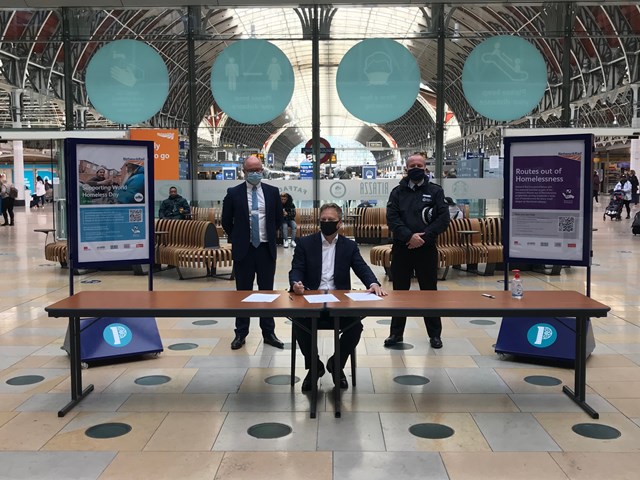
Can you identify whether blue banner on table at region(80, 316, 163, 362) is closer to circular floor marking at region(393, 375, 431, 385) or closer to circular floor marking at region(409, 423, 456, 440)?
circular floor marking at region(393, 375, 431, 385)

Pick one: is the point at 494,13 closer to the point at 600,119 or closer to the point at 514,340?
the point at 600,119

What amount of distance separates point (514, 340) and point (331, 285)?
5.90 ft

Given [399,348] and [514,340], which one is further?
[399,348]

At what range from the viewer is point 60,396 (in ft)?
15.8

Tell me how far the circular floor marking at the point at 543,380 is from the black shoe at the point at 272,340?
7.39ft

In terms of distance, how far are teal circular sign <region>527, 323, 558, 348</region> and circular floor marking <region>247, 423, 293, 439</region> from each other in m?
2.55

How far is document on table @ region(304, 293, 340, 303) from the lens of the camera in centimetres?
450

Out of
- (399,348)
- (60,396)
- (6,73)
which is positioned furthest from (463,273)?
(6,73)

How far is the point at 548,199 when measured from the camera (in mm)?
5688

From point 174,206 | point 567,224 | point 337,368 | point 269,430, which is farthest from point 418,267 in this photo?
Answer: point 174,206

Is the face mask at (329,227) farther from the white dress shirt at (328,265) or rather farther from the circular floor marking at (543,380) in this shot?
the circular floor marking at (543,380)

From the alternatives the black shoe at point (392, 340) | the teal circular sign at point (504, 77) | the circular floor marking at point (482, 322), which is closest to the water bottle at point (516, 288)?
the black shoe at point (392, 340)

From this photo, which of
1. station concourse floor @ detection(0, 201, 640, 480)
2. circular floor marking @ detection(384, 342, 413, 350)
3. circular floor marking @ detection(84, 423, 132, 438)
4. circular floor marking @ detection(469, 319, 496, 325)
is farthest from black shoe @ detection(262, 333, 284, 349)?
circular floor marking @ detection(469, 319, 496, 325)

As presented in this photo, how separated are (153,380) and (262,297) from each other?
1.23 m
